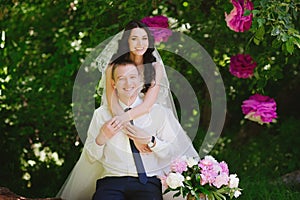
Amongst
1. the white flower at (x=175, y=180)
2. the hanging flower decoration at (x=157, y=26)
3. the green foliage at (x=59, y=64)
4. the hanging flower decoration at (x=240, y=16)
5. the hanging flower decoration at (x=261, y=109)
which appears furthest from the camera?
the green foliage at (x=59, y=64)

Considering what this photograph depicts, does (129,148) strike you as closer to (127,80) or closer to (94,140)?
(94,140)

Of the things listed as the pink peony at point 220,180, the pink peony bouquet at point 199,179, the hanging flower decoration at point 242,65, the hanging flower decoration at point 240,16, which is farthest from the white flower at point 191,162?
the hanging flower decoration at point 242,65

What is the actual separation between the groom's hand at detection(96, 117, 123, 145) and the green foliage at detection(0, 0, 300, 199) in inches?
38.9

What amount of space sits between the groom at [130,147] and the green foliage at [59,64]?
0.88 m

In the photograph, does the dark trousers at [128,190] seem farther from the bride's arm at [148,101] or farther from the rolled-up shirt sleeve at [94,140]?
the bride's arm at [148,101]

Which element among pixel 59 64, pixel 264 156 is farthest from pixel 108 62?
pixel 264 156

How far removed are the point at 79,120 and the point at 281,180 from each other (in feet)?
4.94

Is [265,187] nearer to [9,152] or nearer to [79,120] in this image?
[79,120]

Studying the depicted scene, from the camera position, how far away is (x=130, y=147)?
2912mm

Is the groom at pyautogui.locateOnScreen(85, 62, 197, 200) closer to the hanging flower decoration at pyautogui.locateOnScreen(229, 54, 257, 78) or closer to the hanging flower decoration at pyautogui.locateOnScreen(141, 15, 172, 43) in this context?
the hanging flower decoration at pyautogui.locateOnScreen(141, 15, 172, 43)

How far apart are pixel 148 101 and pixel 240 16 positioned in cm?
69

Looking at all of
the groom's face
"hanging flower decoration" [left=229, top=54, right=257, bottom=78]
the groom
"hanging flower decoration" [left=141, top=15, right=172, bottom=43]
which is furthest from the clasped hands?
"hanging flower decoration" [left=229, top=54, right=257, bottom=78]

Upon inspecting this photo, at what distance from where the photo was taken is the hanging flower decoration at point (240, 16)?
3.11m

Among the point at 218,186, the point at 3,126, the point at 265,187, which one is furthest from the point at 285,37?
the point at 3,126
